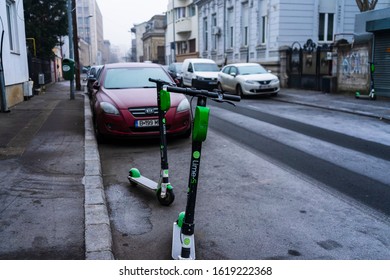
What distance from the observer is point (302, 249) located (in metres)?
3.84

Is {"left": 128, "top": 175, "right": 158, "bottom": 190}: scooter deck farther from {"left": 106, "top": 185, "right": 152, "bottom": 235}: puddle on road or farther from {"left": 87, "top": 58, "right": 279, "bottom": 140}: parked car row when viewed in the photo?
{"left": 87, "top": 58, "right": 279, "bottom": 140}: parked car row

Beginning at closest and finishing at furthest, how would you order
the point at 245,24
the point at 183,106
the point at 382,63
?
the point at 183,106
the point at 382,63
the point at 245,24

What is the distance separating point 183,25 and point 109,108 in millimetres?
44499

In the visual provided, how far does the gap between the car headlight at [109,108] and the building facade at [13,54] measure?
6116mm

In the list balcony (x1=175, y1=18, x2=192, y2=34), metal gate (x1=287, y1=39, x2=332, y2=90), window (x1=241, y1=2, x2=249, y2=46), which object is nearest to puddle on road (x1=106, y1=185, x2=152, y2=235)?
metal gate (x1=287, y1=39, x2=332, y2=90)

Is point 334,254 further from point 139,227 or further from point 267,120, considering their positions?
point 267,120

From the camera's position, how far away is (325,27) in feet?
91.5

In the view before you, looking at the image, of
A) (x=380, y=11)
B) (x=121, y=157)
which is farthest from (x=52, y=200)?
(x=380, y=11)

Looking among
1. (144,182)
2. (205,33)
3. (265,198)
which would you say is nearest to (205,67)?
(205,33)

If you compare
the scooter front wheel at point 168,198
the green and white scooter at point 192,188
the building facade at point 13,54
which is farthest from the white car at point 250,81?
the green and white scooter at point 192,188

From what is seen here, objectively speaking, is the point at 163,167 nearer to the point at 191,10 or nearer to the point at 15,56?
the point at 15,56

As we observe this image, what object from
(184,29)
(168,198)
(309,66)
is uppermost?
(184,29)

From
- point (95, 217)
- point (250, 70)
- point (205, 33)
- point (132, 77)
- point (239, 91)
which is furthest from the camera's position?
point (205, 33)

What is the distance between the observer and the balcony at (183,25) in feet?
164
